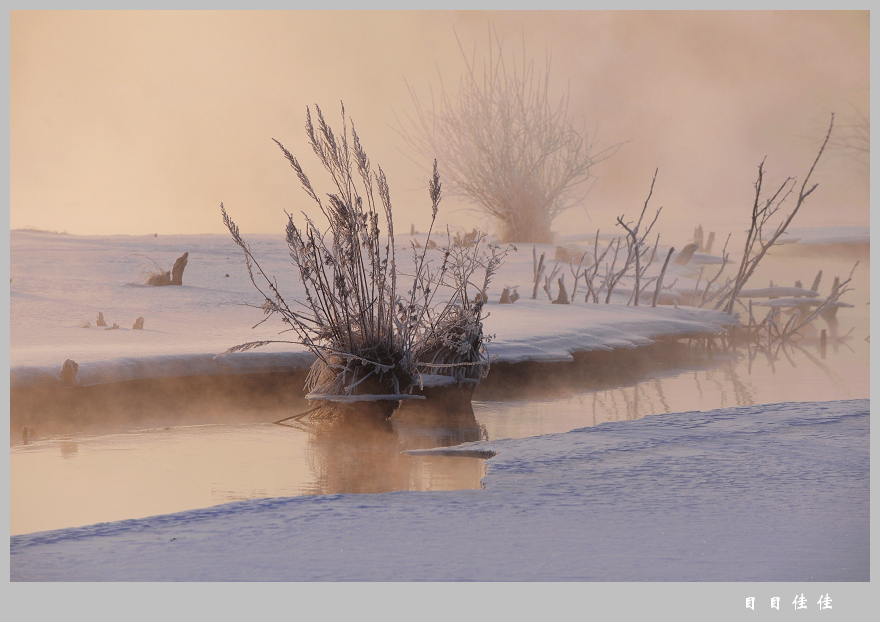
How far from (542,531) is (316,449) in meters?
1.63

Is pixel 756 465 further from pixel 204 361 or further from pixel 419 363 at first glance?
pixel 204 361

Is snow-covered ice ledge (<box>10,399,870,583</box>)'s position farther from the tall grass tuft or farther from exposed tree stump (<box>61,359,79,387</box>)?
exposed tree stump (<box>61,359,79,387</box>)

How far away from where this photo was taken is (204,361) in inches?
207

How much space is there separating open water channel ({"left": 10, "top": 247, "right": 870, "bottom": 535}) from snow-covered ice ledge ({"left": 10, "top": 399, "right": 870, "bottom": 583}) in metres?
0.35

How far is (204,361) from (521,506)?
277 centimetres

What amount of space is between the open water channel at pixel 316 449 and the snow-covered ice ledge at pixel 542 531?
35 cm

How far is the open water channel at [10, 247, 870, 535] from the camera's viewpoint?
3.31 meters

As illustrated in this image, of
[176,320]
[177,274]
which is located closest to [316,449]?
[176,320]

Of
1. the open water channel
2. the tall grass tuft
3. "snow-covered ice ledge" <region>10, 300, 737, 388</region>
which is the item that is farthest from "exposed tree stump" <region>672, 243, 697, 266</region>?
the tall grass tuft

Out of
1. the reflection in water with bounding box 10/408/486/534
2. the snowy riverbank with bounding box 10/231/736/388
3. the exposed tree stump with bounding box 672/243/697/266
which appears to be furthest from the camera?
the exposed tree stump with bounding box 672/243/697/266

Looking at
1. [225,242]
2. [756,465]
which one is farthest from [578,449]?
[225,242]

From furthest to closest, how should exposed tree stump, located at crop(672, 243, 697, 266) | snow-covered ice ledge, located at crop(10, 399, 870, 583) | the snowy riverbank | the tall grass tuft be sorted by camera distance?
exposed tree stump, located at crop(672, 243, 697, 266)
the snowy riverbank
the tall grass tuft
snow-covered ice ledge, located at crop(10, 399, 870, 583)

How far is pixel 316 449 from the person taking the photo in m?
4.10

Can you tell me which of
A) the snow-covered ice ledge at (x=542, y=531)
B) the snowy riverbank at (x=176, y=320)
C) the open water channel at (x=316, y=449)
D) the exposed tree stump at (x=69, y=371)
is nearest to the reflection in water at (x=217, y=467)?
the open water channel at (x=316, y=449)
